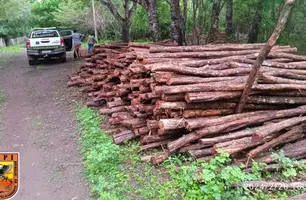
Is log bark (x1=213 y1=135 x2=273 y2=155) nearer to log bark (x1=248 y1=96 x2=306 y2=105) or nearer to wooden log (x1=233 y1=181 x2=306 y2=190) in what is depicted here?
wooden log (x1=233 y1=181 x2=306 y2=190)

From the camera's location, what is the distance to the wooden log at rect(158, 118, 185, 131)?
225 inches

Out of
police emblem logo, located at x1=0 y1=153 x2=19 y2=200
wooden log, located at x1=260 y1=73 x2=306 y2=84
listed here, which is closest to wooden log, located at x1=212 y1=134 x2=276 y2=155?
wooden log, located at x1=260 y1=73 x2=306 y2=84

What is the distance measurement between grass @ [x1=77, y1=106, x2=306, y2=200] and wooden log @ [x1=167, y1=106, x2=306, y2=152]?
293 mm

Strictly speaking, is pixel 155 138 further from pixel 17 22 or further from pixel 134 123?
pixel 17 22

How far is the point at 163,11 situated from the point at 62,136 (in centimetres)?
1878

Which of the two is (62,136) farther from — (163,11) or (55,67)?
(163,11)

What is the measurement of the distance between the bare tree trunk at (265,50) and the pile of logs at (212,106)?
0.19 meters

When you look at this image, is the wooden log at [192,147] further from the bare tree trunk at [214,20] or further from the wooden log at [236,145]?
the bare tree trunk at [214,20]

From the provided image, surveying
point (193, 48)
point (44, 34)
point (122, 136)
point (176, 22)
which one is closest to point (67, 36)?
point (44, 34)

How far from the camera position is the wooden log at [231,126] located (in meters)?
5.61

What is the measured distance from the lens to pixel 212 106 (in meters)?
6.05

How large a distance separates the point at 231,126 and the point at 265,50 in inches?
61.3

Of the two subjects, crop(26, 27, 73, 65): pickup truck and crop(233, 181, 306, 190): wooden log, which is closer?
crop(233, 181, 306, 190): wooden log

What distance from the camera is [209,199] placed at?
4.45m
